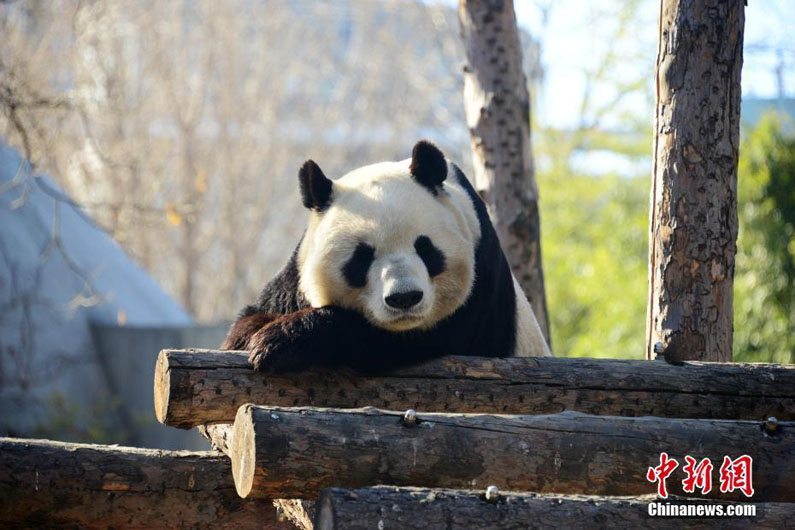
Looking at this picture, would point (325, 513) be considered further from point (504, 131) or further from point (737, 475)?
point (504, 131)

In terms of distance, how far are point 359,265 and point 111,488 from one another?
1.35 meters

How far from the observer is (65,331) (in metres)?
11.2

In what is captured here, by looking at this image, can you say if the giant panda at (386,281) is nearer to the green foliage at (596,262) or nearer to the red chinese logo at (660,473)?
the red chinese logo at (660,473)

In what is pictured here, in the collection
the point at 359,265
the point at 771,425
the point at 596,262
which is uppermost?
the point at 596,262

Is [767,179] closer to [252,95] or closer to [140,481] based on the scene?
[140,481]

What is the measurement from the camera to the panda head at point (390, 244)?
3762mm

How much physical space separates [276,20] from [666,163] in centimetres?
1674

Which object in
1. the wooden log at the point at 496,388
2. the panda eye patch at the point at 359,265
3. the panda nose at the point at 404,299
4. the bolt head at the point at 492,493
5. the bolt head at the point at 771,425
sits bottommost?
the bolt head at the point at 492,493

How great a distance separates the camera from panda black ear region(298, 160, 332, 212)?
4.09 meters

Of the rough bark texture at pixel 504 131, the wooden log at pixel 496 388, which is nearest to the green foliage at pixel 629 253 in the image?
the rough bark texture at pixel 504 131

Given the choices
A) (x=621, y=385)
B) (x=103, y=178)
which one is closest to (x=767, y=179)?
(x=621, y=385)

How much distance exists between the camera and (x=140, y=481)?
354cm

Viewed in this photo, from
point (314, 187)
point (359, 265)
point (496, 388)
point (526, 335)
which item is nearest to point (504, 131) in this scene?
point (526, 335)

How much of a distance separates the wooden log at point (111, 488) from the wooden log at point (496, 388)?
0.70 ft
